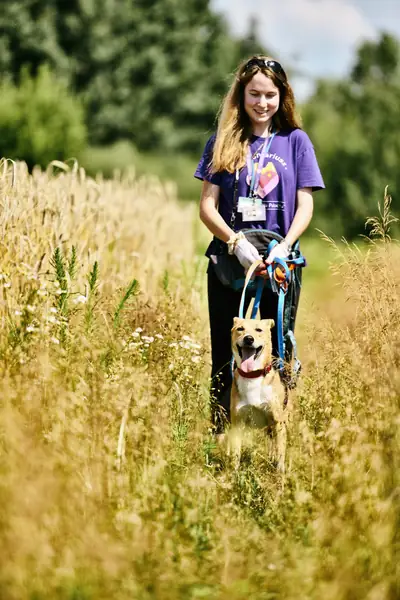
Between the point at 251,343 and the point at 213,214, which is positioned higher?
the point at 213,214

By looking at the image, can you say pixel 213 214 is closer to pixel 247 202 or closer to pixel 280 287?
pixel 247 202

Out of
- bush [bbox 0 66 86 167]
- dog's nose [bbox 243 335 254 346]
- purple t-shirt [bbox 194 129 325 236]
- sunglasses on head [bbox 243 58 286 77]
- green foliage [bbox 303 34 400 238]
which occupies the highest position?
green foliage [bbox 303 34 400 238]

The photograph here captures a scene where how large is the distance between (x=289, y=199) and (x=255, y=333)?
32.2 inches

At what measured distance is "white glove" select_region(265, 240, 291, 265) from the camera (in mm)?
4148

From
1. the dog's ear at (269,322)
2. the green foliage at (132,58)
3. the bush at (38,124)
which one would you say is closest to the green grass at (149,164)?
the green foliage at (132,58)

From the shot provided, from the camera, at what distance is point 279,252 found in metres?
4.16

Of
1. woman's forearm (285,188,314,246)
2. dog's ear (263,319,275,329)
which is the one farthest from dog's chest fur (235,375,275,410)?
woman's forearm (285,188,314,246)

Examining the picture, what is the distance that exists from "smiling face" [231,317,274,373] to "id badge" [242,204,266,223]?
57 cm

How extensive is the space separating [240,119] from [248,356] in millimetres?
1333

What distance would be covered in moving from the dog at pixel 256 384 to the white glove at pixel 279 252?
0.32 m

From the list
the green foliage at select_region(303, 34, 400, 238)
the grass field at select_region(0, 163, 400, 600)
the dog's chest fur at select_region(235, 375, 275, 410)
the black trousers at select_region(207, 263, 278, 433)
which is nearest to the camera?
the grass field at select_region(0, 163, 400, 600)

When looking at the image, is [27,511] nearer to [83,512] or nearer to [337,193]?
[83,512]

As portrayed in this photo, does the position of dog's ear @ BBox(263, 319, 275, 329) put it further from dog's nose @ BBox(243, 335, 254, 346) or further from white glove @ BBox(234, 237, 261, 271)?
white glove @ BBox(234, 237, 261, 271)

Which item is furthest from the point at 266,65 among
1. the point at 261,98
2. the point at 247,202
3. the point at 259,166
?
the point at 247,202
